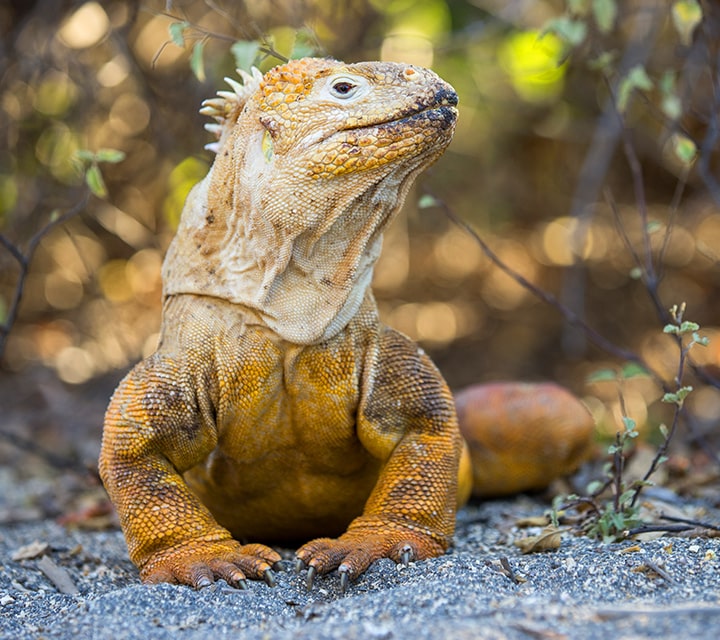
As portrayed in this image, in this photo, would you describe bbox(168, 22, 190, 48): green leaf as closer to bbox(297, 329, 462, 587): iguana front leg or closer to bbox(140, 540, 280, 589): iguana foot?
bbox(297, 329, 462, 587): iguana front leg

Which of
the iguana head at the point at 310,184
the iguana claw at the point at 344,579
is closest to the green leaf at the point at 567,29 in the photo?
the iguana head at the point at 310,184

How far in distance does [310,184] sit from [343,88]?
1.33 ft

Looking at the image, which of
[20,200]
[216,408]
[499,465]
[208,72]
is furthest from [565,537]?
[20,200]

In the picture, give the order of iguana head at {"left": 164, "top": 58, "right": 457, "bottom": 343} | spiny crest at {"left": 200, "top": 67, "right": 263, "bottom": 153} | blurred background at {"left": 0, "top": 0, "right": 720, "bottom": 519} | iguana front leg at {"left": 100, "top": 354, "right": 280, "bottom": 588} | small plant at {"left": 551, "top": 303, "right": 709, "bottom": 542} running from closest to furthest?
iguana head at {"left": 164, "top": 58, "right": 457, "bottom": 343}, iguana front leg at {"left": 100, "top": 354, "right": 280, "bottom": 588}, small plant at {"left": 551, "top": 303, "right": 709, "bottom": 542}, spiny crest at {"left": 200, "top": 67, "right": 263, "bottom": 153}, blurred background at {"left": 0, "top": 0, "right": 720, "bottom": 519}

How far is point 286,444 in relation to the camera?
4633 millimetres

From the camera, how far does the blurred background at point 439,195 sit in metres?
8.79

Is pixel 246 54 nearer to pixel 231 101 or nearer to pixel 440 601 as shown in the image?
pixel 231 101

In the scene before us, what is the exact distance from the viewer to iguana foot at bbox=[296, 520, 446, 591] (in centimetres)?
403

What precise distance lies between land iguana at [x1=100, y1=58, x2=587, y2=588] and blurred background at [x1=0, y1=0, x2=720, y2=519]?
290cm

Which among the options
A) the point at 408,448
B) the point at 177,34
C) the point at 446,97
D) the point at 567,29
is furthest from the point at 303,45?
the point at 408,448

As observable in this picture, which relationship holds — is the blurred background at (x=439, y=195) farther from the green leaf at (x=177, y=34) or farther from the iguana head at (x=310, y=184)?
the iguana head at (x=310, y=184)

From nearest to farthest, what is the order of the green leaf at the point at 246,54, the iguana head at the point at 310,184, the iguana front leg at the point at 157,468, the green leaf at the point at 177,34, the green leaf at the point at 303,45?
the iguana head at the point at 310,184, the iguana front leg at the point at 157,468, the green leaf at the point at 246,54, the green leaf at the point at 177,34, the green leaf at the point at 303,45

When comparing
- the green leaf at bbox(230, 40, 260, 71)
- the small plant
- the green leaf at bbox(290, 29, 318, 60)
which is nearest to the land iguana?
the green leaf at bbox(230, 40, 260, 71)

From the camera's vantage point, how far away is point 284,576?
4.09 meters
